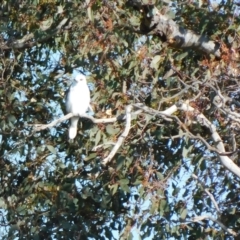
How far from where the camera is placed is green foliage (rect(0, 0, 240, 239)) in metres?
6.70

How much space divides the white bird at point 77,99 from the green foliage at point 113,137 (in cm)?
7

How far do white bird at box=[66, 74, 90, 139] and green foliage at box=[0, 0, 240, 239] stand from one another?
7 cm

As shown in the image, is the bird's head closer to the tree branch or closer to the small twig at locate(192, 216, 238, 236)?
the tree branch

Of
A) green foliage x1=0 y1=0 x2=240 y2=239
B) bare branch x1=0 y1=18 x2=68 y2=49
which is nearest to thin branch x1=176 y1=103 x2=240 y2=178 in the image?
green foliage x1=0 y1=0 x2=240 y2=239

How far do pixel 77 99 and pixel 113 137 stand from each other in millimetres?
884

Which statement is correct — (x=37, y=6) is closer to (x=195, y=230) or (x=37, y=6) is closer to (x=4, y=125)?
(x=4, y=125)

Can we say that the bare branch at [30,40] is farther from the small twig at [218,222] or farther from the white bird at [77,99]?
the small twig at [218,222]

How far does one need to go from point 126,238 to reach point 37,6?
5.51ft

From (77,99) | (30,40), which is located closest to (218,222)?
(77,99)

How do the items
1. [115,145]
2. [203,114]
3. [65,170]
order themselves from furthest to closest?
1. [65,170]
2. [203,114]
3. [115,145]

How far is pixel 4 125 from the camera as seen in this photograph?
23.2ft

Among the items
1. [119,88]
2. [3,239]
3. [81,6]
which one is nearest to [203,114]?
[119,88]

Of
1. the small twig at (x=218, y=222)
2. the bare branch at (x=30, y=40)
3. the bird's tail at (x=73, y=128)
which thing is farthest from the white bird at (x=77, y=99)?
the small twig at (x=218, y=222)

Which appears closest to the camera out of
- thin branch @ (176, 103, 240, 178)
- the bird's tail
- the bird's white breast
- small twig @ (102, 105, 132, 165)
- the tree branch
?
small twig @ (102, 105, 132, 165)
